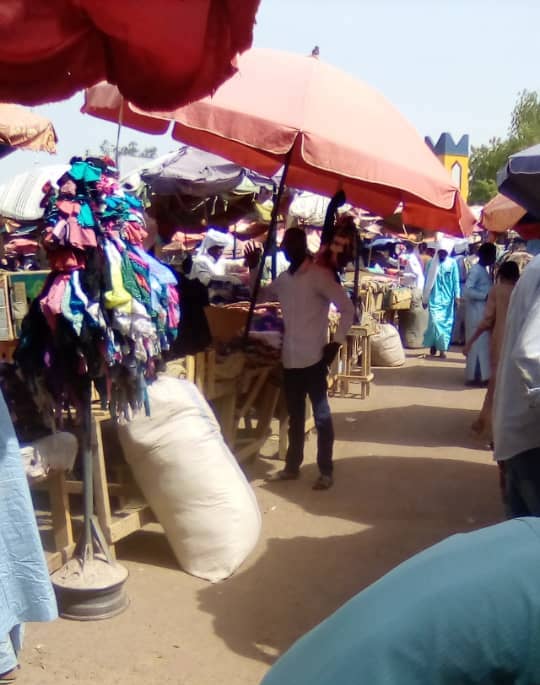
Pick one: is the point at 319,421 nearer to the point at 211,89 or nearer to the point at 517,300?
the point at 517,300

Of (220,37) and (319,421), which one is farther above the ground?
(220,37)

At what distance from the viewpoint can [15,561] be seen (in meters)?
3.40

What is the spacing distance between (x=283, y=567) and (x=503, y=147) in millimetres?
49244

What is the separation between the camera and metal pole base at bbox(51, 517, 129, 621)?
14.6 feet

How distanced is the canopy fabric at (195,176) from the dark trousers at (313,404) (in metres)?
3.02

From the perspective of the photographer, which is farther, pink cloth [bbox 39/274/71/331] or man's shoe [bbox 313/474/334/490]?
man's shoe [bbox 313/474/334/490]

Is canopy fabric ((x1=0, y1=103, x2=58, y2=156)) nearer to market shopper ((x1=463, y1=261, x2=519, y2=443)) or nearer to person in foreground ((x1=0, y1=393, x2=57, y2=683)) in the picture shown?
market shopper ((x1=463, y1=261, x2=519, y2=443))

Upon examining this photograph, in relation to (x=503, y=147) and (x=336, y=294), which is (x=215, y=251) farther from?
(x=503, y=147)

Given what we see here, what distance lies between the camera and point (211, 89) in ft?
10.7

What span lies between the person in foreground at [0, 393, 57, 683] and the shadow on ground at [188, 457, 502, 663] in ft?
3.99

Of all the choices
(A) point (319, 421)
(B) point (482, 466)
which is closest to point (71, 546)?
(A) point (319, 421)

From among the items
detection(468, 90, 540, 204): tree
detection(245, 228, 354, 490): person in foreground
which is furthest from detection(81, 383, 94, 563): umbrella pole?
detection(468, 90, 540, 204): tree

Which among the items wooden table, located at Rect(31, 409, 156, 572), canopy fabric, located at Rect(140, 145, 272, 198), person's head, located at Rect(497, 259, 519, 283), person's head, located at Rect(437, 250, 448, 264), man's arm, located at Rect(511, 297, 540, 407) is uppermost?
canopy fabric, located at Rect(140, 145, 272, 198)

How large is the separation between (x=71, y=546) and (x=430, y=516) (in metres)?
2.64
